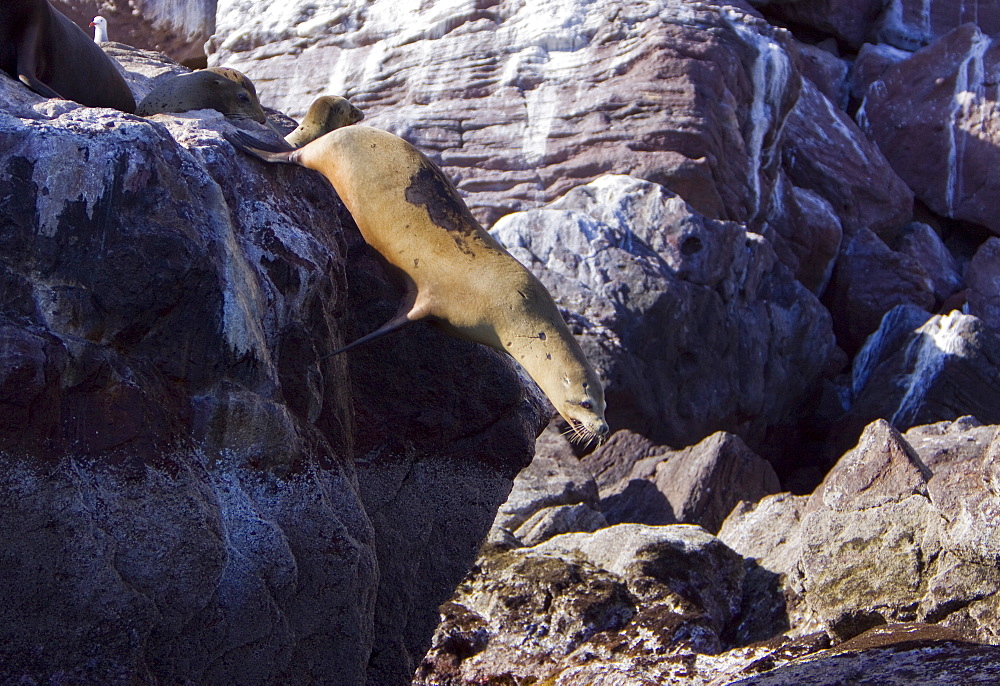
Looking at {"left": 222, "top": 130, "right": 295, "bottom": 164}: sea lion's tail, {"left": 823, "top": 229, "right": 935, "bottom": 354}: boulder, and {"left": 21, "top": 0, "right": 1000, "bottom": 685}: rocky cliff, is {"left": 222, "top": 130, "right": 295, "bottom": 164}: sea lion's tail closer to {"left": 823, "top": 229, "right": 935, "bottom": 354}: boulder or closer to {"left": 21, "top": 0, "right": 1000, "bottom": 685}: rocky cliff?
{"left": 21, "top": 0, "right": 1000, "bottom": 685}: rocky cliff

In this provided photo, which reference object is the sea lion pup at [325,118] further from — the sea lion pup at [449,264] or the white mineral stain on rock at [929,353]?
the white mineral stain on rock at [929,353]

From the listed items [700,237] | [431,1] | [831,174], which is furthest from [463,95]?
[831,174]

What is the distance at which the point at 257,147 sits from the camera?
4.21 m

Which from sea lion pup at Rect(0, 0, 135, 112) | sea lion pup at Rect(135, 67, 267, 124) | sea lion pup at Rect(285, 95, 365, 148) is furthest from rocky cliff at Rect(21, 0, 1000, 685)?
sea lion pup at Rect(285, 95, 365, 148)

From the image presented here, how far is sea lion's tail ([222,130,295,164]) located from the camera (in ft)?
13.3

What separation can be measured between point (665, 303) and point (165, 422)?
8.65 m

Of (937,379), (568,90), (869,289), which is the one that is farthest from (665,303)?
(869,289)

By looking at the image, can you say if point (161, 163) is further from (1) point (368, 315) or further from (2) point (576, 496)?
(2) point (576, 496)

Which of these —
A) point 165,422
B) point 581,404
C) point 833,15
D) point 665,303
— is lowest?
point 665,303

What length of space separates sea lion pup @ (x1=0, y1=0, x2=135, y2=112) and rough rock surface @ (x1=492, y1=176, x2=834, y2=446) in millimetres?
6545

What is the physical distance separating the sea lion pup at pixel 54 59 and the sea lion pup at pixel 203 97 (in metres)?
0.14

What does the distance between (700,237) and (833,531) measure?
19.5 feet

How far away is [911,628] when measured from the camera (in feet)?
16.2

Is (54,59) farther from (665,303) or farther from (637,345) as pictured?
(665,303)
